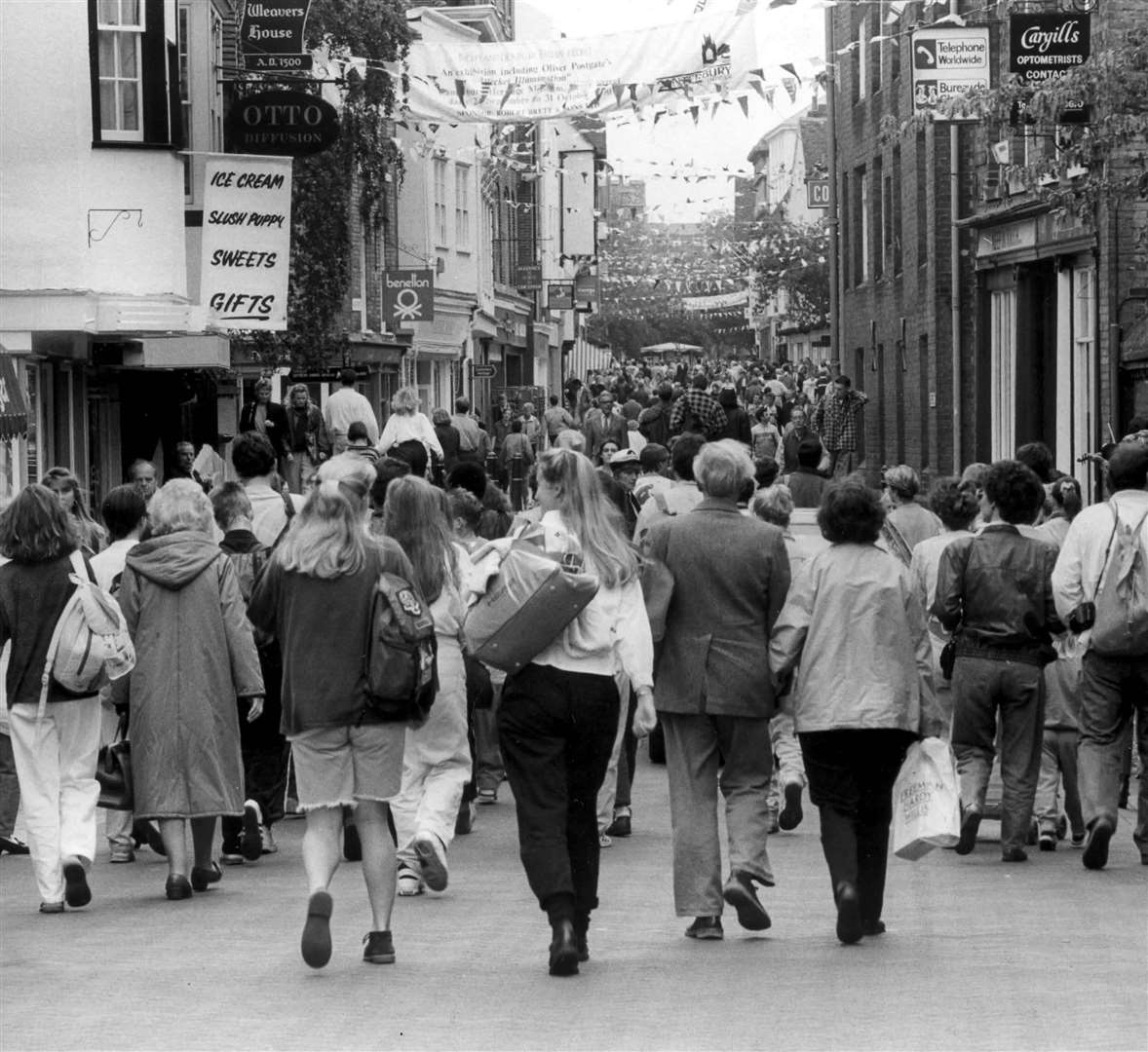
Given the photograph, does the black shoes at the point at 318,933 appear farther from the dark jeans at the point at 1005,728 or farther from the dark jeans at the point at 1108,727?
the dark jeans at the point at 1108,727

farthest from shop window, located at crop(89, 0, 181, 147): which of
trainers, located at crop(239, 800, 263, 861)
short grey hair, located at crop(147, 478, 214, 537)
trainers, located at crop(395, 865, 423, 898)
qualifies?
trainers, located at crop(395, 865, 423, 898)

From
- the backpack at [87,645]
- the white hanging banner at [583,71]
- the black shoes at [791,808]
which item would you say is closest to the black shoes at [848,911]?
the black shoes at [791,808]

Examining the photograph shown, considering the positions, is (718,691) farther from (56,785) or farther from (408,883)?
(56,785)

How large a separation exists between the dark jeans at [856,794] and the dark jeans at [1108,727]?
2.28 metres

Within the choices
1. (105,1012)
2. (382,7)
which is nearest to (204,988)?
(105,1012)

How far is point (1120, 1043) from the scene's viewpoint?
6.72 metres

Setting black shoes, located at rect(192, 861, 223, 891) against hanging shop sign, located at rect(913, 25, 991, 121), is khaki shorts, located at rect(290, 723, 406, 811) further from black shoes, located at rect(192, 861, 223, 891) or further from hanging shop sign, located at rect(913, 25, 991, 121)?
hanging shop sign, located at rect(913, 25, 991, 121)

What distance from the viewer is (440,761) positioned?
31.5ft

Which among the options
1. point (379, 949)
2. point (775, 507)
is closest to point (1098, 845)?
point (775, 507)

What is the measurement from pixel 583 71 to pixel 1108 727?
13252mm

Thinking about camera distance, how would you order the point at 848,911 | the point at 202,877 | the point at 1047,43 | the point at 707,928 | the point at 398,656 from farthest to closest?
the point at 1047,43 → the point at 202,877 → the point at 707,928 → the point at 848,911 → the point at 398,656

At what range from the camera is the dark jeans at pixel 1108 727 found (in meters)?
10.5

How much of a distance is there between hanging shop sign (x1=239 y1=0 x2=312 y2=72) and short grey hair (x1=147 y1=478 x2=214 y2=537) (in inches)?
577

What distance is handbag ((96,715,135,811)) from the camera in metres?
9.91
